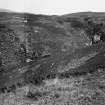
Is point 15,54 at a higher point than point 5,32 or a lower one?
lower

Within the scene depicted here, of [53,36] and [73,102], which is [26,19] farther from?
[73,102]

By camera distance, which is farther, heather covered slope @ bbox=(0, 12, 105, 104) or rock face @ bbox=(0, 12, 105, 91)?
Result: rock face @ bbox=(0, 12, 105, 91)

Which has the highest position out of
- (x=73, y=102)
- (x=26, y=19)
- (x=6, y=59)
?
(x=26, y=19)

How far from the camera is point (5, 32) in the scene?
4550 centimetres

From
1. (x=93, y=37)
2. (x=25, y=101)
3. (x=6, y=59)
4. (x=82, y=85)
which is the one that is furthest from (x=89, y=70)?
(x=93, y=37)

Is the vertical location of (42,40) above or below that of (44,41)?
above

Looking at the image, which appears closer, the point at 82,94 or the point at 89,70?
the point at 82,94

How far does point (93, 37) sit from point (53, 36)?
8.50 m

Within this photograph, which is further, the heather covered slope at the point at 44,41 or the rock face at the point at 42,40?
the rock face at the point at 42,40

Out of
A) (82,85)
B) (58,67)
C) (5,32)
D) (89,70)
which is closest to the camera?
(82,85)

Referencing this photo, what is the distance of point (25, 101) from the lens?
1527 cm

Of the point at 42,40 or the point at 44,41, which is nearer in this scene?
the point at 44,41

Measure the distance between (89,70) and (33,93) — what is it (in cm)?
550

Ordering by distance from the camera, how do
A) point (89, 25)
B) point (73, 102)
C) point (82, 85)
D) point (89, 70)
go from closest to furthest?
1. point (73, 102)
2. point (82, 85)
3. point (89, 70)
4. point (89, 25)
